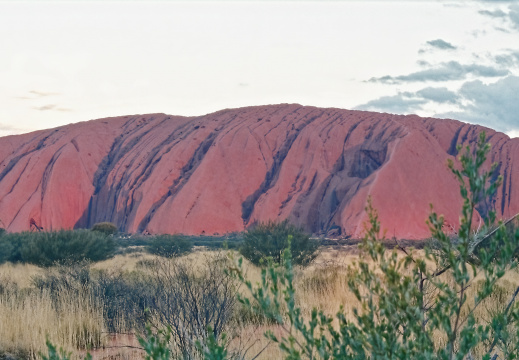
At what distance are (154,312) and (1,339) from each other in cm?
188

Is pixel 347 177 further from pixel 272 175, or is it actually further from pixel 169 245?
pixel 169 245

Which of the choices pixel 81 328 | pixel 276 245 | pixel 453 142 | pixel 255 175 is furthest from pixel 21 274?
pixel 453 142

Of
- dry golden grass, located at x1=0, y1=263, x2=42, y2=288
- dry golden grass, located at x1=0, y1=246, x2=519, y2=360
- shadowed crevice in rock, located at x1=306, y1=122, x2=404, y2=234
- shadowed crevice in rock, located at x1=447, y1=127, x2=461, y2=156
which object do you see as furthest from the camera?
shadowed crevice in rock, located at x1=447, y1=127, x2=461, y2=156

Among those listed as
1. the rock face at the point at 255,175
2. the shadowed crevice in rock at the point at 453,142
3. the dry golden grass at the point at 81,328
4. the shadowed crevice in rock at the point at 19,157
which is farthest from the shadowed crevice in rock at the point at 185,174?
the dry golden grass at the point at 81,328

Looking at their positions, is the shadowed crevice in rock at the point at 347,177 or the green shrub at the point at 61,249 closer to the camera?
the green shrub at the point at 61,249

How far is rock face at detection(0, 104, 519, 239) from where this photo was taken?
56281mm

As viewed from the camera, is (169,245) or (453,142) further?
(453,142)

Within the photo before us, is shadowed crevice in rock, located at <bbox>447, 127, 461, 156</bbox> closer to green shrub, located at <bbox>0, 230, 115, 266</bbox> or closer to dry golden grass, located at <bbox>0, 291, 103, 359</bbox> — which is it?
green shrub, located at <bbox>0, 230, 115, 266</bbox>

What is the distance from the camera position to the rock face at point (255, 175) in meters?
56.3

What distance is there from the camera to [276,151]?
6394cm

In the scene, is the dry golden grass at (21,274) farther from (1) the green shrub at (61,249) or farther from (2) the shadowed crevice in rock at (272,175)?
(2) the shadowed crevice in rock at (272,175)

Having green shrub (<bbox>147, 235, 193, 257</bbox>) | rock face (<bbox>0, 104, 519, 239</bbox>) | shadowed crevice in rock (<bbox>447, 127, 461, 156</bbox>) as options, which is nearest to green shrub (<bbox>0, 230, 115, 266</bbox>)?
green shrub (<bbox>147, 235, 193, 257</bbox>)

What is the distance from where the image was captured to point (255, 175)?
62.0 metres

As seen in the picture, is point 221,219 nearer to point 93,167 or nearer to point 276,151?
point 276,151
